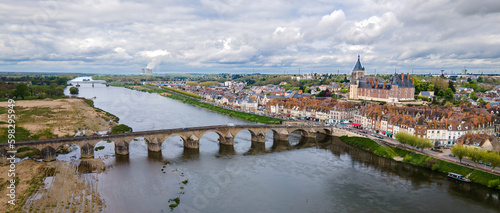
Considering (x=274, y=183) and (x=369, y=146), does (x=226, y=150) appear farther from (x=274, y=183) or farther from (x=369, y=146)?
(x=369, y=146)

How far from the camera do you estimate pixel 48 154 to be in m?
34.4

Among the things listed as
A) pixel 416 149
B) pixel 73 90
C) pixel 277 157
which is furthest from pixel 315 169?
pixel 73 90

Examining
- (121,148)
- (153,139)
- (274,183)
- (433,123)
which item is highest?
(433,123)

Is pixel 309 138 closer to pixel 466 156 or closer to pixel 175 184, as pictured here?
pixel 466 156

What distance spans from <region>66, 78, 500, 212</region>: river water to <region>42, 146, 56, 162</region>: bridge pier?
4.49 meters

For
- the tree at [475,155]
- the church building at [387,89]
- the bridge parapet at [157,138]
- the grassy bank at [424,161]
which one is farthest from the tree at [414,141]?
the church building at [387,89]

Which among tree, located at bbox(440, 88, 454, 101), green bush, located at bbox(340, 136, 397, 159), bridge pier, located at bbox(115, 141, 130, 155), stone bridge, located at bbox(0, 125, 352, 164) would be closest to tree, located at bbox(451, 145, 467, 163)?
green bush, located at bbox(340, 136, 397, 159)

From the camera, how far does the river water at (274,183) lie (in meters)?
26.1

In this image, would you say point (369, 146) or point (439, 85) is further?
point (439, 85)

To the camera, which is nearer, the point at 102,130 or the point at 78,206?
the point at 78,206

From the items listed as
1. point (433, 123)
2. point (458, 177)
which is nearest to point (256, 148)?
point (458, 177)

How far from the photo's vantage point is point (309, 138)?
52.2 meters

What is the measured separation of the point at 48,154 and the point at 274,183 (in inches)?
954

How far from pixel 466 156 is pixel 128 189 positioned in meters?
33.6
